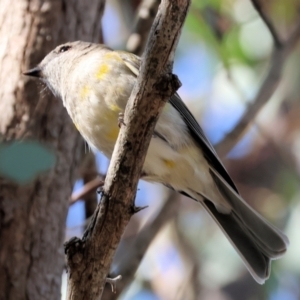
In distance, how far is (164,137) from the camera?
10.3ft

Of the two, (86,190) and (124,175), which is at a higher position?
(124,175)

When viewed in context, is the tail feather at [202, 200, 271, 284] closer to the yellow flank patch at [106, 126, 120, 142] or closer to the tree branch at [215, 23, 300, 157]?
the tree branch at [215, 23, 300, 157]

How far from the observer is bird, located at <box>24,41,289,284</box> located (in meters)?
2.99

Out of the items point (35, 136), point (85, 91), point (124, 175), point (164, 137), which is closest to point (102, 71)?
point (85, 91)

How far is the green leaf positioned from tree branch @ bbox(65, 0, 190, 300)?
2.92ft

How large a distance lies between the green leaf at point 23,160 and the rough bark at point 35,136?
4.4 inches

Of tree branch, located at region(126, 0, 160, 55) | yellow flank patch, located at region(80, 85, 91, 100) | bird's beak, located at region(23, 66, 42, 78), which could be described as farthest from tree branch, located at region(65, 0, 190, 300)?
tree branch, located at region(126, 0, 160, 55)

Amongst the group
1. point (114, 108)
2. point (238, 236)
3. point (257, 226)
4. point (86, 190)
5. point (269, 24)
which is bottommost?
point (86, 190)

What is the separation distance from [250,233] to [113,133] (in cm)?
103

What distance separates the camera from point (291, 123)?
5.55m

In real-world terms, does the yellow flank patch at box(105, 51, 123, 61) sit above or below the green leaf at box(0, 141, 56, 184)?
above

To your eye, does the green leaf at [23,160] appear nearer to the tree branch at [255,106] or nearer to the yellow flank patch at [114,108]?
the yellow flank patch at [114,108]

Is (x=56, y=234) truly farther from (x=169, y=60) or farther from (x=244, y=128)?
(x=169, y=60)

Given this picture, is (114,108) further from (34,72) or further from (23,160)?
→ (34,72)
